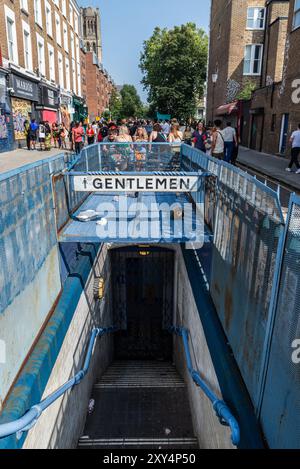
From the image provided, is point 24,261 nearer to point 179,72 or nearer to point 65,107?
point 65,107

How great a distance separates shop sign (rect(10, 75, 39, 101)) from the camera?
19031 mm

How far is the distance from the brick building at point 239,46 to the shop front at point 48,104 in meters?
12.3

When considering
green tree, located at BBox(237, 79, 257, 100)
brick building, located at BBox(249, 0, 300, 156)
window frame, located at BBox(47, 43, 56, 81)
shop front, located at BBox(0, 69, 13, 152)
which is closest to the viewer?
brick building, located at BBox(249, 0, 300, 156)

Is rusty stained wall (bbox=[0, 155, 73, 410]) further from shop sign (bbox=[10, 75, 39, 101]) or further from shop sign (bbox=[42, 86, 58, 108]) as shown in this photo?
shop sign (bbox=[42, 86, 58, 108])

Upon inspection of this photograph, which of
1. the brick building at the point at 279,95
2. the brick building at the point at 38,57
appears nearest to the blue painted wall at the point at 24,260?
the brick building at the point at 279,95

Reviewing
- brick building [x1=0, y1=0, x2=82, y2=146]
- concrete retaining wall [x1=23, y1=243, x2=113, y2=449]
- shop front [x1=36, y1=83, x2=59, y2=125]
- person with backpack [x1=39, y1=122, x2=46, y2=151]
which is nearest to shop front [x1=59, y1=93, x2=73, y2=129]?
brick building [x1=0, y1=0, x2=82, y2=146]

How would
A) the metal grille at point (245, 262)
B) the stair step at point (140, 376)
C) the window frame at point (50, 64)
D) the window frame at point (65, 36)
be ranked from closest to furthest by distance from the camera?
the metal grille at point (245, 262) < the stair step at point (140, 376) < the window frame at point (50, 64) < the window frame at point (65, 36)

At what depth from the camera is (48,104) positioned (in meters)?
25.7

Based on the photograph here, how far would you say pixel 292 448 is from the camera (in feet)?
8.35

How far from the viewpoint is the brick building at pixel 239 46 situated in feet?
95.5

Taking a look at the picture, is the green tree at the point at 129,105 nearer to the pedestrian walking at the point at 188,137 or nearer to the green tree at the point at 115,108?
the green tree at the point at 115,108

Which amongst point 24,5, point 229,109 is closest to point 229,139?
point 24,5

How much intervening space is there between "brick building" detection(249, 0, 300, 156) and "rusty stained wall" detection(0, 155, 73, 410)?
15142 millimetres
